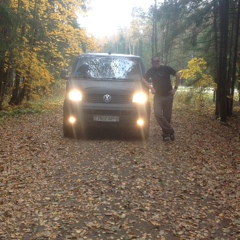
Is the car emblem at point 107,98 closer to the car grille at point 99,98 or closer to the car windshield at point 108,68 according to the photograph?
the car grille at point 99,98

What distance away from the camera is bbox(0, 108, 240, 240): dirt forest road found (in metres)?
4.51

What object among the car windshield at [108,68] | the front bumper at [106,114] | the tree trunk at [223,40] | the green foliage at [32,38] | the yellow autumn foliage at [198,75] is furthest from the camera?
the yellow autumn foliage at [198,75]

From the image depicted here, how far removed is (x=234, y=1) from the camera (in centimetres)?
1778

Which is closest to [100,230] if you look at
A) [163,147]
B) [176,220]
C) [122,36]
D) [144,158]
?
[176,220]

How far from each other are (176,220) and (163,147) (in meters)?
4.79

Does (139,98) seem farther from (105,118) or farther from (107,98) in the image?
(105,118)

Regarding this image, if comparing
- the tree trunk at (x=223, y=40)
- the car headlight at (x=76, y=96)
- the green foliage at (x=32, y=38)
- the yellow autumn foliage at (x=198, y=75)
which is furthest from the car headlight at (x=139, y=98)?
the yellow autumn foliage at (x=198, y=75)

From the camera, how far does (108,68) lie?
10.9 m

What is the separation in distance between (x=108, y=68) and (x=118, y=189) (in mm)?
5529

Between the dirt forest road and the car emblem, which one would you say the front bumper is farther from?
the dirt forest road

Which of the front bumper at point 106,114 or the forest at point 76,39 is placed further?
the forest at point 76,39

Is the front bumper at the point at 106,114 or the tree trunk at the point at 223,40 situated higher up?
the tree trunk at the point at 223,40

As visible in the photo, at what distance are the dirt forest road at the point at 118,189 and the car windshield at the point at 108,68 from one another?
5.87ft

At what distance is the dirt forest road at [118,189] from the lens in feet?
14.8
